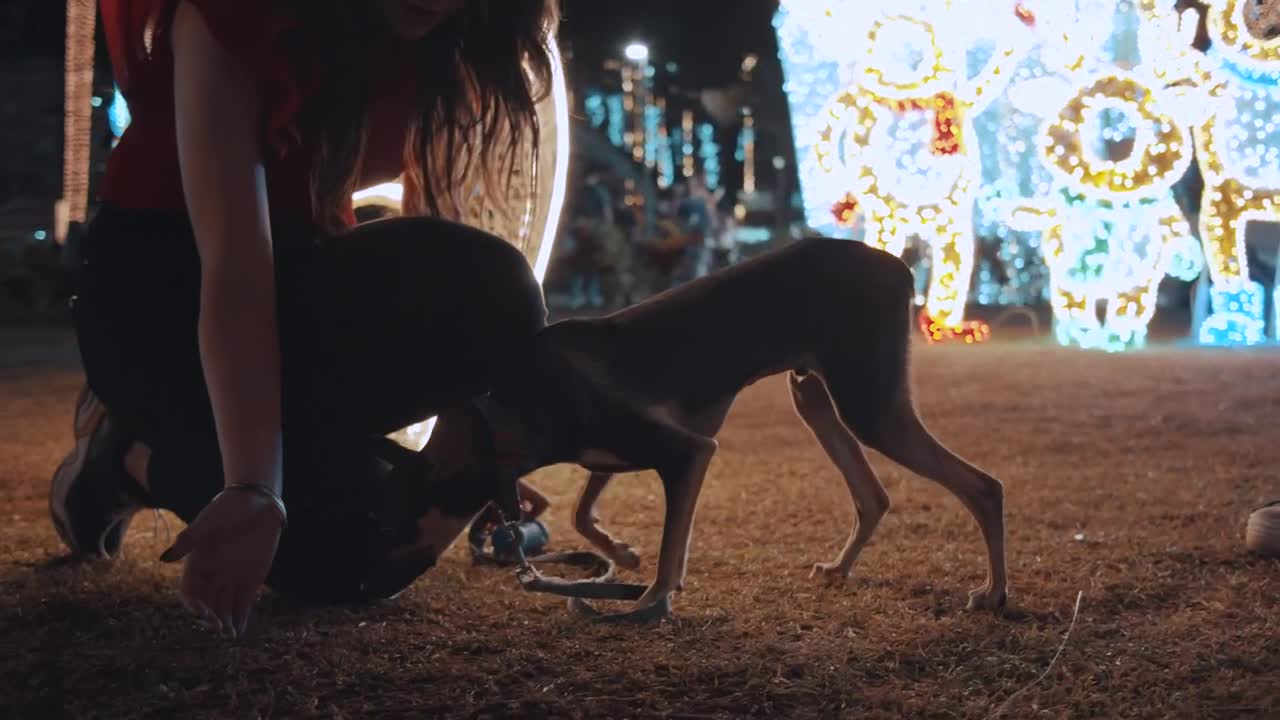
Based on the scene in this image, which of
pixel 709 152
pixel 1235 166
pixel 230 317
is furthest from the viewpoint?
pixel 709 152

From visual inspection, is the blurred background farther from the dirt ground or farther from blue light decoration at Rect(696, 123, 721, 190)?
blue light decoration at Rect(696, 123, 721, 190)

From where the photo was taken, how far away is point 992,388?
→ 539 centimetres

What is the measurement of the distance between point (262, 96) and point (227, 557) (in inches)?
20.8

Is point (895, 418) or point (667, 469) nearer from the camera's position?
point (667, 469)

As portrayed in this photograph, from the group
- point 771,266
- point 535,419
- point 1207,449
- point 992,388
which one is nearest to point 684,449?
point 535,419

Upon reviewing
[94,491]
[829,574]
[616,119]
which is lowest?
[829,574]

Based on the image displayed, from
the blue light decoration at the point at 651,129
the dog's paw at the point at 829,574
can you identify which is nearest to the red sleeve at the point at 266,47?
the dog's paw at the point at 829,574

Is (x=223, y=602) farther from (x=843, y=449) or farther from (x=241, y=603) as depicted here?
(x=843, y=449)

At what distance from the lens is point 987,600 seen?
1.96 meters

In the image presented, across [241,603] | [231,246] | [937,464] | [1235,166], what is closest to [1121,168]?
[1235,166]

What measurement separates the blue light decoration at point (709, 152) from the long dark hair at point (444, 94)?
73.9ft

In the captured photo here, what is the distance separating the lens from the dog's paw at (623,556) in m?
2.24

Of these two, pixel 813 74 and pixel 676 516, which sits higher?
pixel 813 74

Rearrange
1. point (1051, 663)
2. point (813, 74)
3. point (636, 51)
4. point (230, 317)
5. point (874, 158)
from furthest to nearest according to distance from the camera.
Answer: point (636, 51), point (813, 74), point (874, 158), point (1051, 663), point (230, 317)
